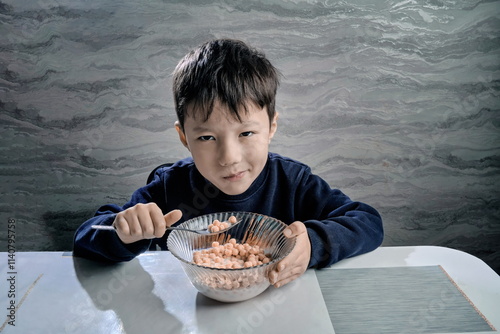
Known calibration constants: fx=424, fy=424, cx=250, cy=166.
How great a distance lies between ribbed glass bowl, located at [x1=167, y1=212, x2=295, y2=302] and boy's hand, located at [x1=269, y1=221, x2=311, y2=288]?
0.04 ft


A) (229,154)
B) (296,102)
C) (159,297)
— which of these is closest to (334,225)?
(229,154)

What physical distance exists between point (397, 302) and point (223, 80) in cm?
56

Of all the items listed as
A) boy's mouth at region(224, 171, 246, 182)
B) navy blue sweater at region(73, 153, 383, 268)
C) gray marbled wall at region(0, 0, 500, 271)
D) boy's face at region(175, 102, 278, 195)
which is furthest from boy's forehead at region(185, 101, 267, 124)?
gray marbled wall at region(0, 0, 500, 271)

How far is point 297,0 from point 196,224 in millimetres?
922

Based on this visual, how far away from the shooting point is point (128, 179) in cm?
162

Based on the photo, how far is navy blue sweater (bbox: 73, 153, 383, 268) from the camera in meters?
0.91

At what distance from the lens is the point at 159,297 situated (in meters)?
0.75

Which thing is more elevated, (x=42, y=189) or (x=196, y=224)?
(x=196, y=224)

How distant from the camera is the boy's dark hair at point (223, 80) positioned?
90 cm

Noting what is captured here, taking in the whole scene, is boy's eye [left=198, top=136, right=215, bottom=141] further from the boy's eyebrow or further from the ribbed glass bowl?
the ribbed glass bowl

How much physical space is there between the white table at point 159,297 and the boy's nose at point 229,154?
0.76 ft

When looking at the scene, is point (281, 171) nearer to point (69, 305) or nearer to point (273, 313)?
point (273, 313)

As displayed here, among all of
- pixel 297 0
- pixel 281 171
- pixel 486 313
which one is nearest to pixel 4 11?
pixel 297 0

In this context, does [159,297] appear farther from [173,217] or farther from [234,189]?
[234,189]
